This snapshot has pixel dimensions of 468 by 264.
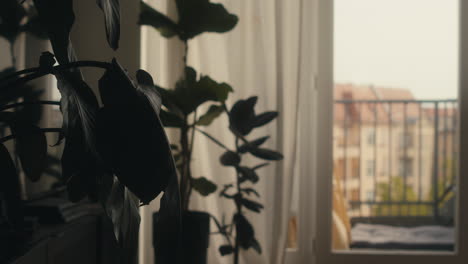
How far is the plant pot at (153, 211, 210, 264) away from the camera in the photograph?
68.3 inches

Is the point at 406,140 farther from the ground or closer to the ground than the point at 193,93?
closer to the ground

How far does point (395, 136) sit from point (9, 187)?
392 cm

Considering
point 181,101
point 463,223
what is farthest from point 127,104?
point 463,223

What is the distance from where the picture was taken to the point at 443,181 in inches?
155

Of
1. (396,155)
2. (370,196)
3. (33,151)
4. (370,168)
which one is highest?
(33,151)

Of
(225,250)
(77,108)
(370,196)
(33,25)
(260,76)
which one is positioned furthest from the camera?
(370,196)

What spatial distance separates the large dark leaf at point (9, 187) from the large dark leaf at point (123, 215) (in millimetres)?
181

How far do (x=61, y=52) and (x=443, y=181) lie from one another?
3.91 m

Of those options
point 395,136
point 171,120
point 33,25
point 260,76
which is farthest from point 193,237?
point 395,136

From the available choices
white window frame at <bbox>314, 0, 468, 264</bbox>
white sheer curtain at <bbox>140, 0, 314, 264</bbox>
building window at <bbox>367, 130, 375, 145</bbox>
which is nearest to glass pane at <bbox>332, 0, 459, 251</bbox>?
building window at <bbox>367, 130, 375, 145</bbox>

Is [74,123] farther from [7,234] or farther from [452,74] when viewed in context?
[452,74]

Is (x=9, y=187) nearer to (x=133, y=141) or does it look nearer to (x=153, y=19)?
(x=133, y=141)

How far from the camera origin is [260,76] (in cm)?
213

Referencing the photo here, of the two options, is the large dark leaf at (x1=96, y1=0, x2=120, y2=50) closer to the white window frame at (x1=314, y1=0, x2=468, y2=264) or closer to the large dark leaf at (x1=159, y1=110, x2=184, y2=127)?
the large dark leaf at (x1=159, y1=110, x2=184, y2=127)
